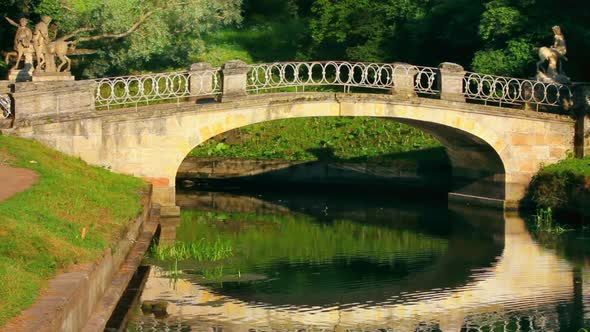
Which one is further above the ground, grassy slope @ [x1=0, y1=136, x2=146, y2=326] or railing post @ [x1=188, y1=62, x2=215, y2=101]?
railing post @ [x1=188, y1=62, x2=215, y2=101]

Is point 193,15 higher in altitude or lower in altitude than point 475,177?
higher

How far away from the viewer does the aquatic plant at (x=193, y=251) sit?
2694 cm

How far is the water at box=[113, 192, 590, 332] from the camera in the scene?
2153 cm

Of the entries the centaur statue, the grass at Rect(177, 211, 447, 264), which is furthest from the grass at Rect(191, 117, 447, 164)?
the grass at Rect(177, 211, 447, 264)

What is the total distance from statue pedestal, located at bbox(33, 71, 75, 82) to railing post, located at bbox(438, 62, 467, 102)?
10.7 metres

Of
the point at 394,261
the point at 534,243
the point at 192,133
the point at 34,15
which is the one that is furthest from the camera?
the point at 34,15

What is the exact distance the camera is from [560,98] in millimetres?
36844

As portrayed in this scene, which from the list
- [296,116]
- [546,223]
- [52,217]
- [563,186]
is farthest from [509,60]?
[52,217]

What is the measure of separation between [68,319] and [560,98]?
952 inches

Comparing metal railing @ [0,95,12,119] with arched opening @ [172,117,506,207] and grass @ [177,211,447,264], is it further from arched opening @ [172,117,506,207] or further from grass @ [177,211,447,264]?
arched opening @ [172,117,506,207]

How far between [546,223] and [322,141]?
14.7 m

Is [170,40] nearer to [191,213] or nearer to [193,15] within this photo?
[193,15]

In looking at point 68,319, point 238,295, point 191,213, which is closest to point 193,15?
point 191,213

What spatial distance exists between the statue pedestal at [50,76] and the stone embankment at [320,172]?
1188cm
